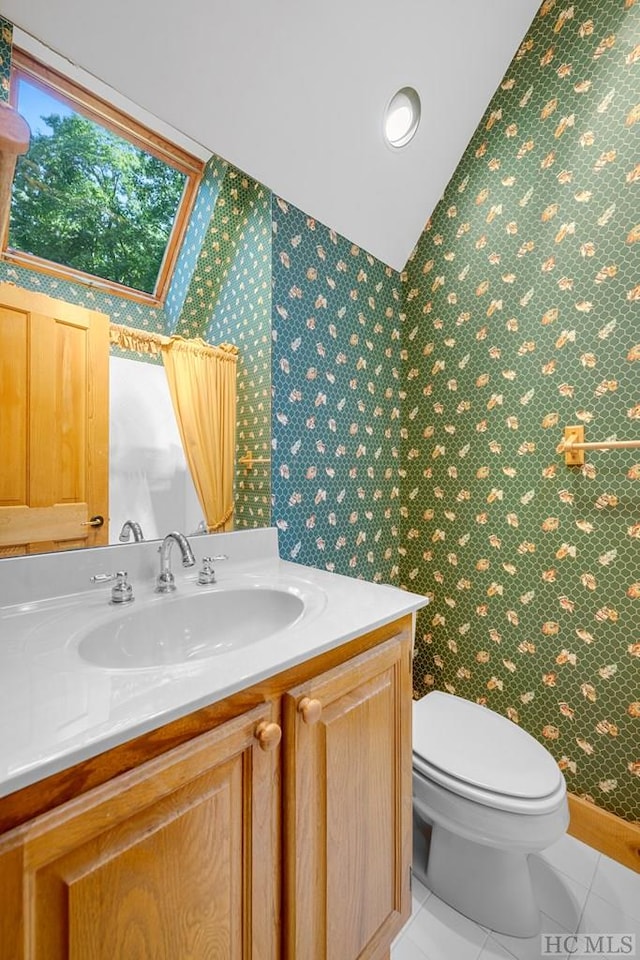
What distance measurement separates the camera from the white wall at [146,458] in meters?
1.17

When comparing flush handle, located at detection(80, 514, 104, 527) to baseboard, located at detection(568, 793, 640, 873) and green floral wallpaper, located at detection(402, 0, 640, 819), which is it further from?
baseboard, located at detection(568, 793, 640, 873)

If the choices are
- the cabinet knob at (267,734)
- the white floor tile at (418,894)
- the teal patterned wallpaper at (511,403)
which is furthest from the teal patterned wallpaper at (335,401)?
the white floor tile at (418,894)

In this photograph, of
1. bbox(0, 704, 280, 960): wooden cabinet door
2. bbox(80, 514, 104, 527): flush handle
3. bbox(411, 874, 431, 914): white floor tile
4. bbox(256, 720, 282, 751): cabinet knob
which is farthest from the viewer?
bbox(411, 874, 431, 914): white floor tile

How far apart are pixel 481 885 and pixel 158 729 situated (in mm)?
1196

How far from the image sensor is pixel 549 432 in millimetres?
1508

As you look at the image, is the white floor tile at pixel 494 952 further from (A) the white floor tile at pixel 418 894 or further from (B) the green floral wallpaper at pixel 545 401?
(B) the green floral wallpaper at pixel 545 401

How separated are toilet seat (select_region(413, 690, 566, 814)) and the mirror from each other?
0.85 m

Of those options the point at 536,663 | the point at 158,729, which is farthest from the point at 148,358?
the point at 536,663

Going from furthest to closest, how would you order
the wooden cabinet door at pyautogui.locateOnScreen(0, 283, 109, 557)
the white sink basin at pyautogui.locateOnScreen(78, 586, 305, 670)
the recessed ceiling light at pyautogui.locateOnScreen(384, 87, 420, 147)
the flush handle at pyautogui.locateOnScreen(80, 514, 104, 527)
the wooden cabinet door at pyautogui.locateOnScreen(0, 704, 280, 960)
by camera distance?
the recessed ceiling light at pyautogui.locateOnScreen(384, 87, 420, 147) → the flush handle at pyautogui.locateOnScreen(80, 514, 104, 527) → the wooden cabinet door at pyautogui.locateOnScreen(0, 283, 109, 557) → the white sink basin at pyautogui.locateOnScreen(78, 586, 305, 670) → the wooden cabinet door at pyautogui.locateOnScreen(0, 704, 280, 960)

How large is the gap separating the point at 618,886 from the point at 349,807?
42.7 inches

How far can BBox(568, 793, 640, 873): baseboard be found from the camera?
1324 mm

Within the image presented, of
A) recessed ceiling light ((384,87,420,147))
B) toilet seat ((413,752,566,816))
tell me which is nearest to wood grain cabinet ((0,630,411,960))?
toilet seat ((413,752,566,816))

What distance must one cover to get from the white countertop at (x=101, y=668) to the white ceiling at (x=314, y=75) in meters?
1.28

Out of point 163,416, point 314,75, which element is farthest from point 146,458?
point 314,75
